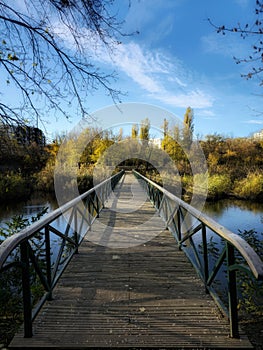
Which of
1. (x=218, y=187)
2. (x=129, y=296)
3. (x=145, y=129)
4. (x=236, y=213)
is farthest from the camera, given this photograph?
(x=145, y=129)

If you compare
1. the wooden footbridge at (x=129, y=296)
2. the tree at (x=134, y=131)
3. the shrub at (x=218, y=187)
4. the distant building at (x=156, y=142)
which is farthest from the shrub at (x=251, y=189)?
the tree at (x=134, y=131)

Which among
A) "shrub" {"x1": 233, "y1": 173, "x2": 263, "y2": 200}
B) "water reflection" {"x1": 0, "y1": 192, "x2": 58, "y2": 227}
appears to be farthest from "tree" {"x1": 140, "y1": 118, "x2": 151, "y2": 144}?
"shrub" {"x1": 233, "y1": 173, "x2": 263, "y2": 200}

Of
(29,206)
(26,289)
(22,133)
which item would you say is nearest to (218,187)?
(29,206)

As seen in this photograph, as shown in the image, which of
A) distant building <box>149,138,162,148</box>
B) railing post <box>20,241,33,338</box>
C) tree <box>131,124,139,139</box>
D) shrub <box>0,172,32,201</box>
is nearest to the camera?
railing post <box>20,241,33,338</box>

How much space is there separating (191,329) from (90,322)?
0.84 m

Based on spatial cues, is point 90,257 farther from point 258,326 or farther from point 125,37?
point 125,37

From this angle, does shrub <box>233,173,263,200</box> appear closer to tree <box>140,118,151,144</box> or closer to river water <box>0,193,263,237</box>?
river water <box>0,193,263,237</box>

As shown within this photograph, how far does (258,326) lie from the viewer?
2438 millimetres

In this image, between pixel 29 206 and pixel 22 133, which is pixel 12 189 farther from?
pixel 22 133

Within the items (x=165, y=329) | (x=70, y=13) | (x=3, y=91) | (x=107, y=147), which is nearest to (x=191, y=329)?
(x=165, y=329)

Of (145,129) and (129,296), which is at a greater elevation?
(145,129)

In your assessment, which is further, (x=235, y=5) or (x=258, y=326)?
(x=235, y=5)

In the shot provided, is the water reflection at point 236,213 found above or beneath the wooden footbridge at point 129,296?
beneath

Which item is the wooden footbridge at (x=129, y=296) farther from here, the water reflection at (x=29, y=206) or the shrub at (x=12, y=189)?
the shrub at (x=12, y=189)
